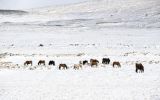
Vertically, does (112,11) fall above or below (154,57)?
above

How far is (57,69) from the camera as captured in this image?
28719mm

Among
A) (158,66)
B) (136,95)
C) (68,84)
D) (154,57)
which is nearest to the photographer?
(136,95)

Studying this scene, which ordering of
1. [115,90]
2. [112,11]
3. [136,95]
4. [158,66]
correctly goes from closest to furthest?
[136,95]
[115,90]
[158,66]
[112,11]

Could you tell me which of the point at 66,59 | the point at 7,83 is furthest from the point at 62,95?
the point at 66,59

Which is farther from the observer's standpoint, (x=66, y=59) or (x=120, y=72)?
(x=66, y=59)

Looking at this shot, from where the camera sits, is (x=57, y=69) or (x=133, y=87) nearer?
(x=133, y=87)

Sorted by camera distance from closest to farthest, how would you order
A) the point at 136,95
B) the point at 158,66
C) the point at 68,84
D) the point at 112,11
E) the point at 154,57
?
the point at 136,95, the point at 68,84, the point at 158,66, the point at 154,57, the point at 112,11

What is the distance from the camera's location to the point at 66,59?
116 ft

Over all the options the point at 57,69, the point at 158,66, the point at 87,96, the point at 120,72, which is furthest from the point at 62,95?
the point at 158,66

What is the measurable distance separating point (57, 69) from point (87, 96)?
34.3 feet

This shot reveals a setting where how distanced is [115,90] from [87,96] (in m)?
1.87

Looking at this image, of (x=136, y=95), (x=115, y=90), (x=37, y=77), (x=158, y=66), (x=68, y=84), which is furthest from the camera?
(x=158, y=66)

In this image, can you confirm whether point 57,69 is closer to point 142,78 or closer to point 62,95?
point 142,78

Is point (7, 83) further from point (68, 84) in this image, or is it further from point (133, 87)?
point (133, 87)
